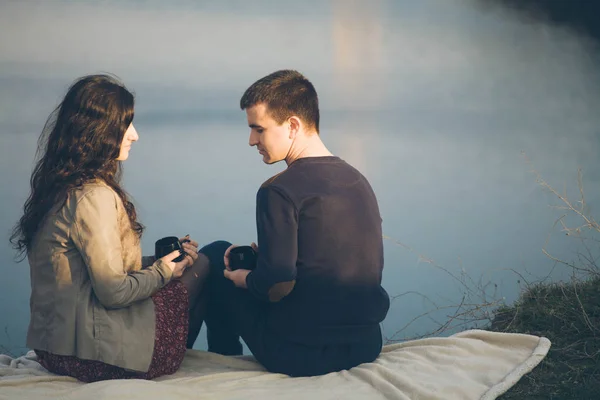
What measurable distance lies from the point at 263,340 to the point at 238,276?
25 cm

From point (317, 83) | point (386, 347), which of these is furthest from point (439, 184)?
point (386, 347)

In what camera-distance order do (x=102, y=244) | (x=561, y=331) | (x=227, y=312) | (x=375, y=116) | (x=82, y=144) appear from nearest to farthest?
(x=102, y=244)
(x=82, y=144)
(x=227, y=312)
(x=561, y=331)
(x=375, y=116)

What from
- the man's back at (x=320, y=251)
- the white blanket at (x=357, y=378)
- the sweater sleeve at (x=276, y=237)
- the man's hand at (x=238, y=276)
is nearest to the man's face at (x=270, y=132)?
the man's back at (x=320, y=251)

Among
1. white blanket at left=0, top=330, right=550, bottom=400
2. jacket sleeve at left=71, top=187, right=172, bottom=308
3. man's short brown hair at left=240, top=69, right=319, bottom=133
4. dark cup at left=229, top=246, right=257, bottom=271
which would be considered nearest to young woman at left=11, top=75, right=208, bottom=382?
jacket sleeve at left=71, top=187, right=172, bottom=308

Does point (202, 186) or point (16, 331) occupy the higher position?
point (202, 186)

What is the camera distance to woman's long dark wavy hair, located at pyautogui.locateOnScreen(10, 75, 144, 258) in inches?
102

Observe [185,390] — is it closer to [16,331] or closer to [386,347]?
[386,347]

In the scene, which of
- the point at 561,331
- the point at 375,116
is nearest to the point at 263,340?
the point at 561,331

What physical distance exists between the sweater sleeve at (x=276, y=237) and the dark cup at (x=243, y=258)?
213 millimetres

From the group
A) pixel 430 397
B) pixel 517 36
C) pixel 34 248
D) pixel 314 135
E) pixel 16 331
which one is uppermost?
pixel 517 36

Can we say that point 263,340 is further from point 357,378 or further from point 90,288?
point 90,288

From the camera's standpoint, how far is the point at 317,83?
436 inches

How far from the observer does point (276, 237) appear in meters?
2.53

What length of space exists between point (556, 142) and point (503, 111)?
4.23 ft
